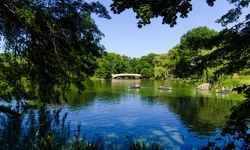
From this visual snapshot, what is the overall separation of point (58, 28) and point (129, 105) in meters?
22.8

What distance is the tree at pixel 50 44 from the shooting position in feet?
21.1

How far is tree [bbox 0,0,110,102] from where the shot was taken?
21.1 feet

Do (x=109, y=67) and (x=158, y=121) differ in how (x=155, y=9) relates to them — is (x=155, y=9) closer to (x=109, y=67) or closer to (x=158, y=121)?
(x=158, y=121)

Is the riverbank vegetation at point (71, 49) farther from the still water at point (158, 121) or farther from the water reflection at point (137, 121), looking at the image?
the still water at point (158, 121)

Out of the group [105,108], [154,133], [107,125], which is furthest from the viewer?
[105,108]

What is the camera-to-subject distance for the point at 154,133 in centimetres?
1677

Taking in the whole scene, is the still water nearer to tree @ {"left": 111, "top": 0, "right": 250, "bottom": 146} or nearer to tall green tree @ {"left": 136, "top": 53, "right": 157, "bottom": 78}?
tree @ {"left": 111, "top": 0, "right": 250, "bottom": 146}

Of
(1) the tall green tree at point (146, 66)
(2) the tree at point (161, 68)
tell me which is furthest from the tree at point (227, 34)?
(1) the tall green tree at point (146, 66)

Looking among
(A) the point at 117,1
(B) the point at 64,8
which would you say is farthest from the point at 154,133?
(A) the point at 117,1

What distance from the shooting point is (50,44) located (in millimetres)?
7164

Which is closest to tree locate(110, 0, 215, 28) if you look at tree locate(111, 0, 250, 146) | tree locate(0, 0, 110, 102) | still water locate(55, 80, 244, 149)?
tree locate(111, 0, 250, 146)

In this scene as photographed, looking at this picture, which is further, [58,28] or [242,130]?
[58,28]

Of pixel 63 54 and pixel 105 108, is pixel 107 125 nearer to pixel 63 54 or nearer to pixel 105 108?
pixel 105 108

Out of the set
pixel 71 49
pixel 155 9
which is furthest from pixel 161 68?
pixel 155 9
